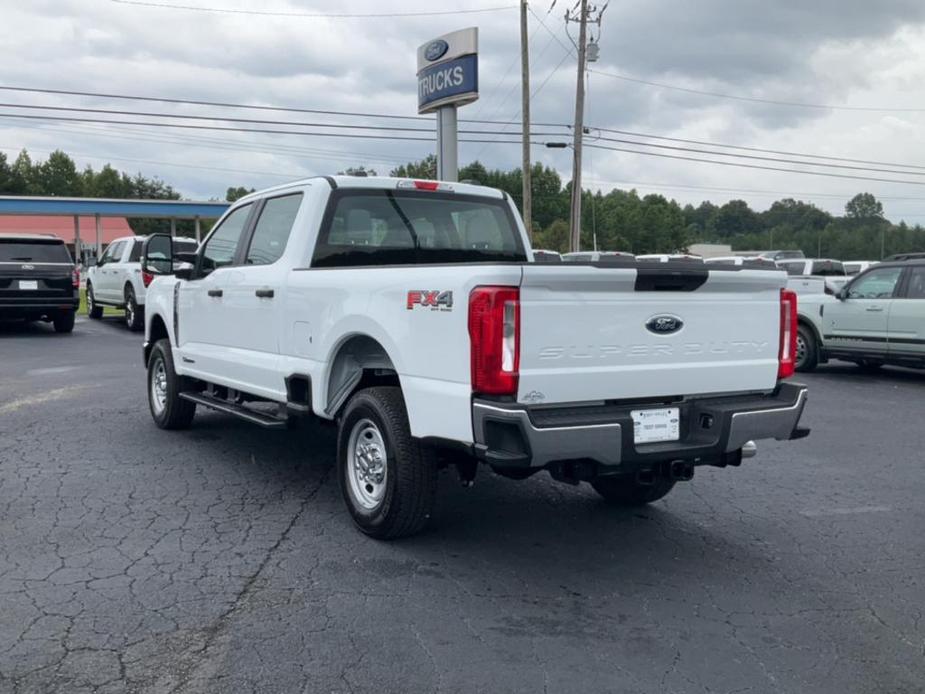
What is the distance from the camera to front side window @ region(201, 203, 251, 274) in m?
6.84

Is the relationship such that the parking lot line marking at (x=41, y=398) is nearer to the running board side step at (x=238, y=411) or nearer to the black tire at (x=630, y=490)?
the running board side step at (x=238, y=411)

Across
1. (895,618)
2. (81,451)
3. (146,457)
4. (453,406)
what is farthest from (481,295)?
(81,451)

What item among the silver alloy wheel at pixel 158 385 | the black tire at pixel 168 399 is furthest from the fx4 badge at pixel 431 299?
the silver alloy wheel at pixel 158 385

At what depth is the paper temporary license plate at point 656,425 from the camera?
4.35 meters

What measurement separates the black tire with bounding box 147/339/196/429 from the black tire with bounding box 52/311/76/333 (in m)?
10.4

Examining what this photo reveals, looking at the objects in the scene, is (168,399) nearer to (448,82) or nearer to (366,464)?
(366,464)

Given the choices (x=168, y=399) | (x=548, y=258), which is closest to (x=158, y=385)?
(x=168, y=399)

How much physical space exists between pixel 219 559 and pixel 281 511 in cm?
92

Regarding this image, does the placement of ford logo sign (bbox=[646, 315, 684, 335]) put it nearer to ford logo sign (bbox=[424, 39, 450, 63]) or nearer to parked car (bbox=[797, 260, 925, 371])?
parked car (bbox=[797, 260, 925, 371])

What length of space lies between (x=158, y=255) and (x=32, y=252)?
1083 centimetres

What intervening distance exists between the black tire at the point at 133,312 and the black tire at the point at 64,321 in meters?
1.09

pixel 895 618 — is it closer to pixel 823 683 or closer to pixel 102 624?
pixel 823 683

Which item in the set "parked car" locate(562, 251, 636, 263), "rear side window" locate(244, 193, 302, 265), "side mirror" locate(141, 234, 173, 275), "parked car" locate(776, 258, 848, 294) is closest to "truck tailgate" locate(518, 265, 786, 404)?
"parked car" locate(562, 251, 636, 263)

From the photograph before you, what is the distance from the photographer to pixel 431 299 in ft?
14.2
